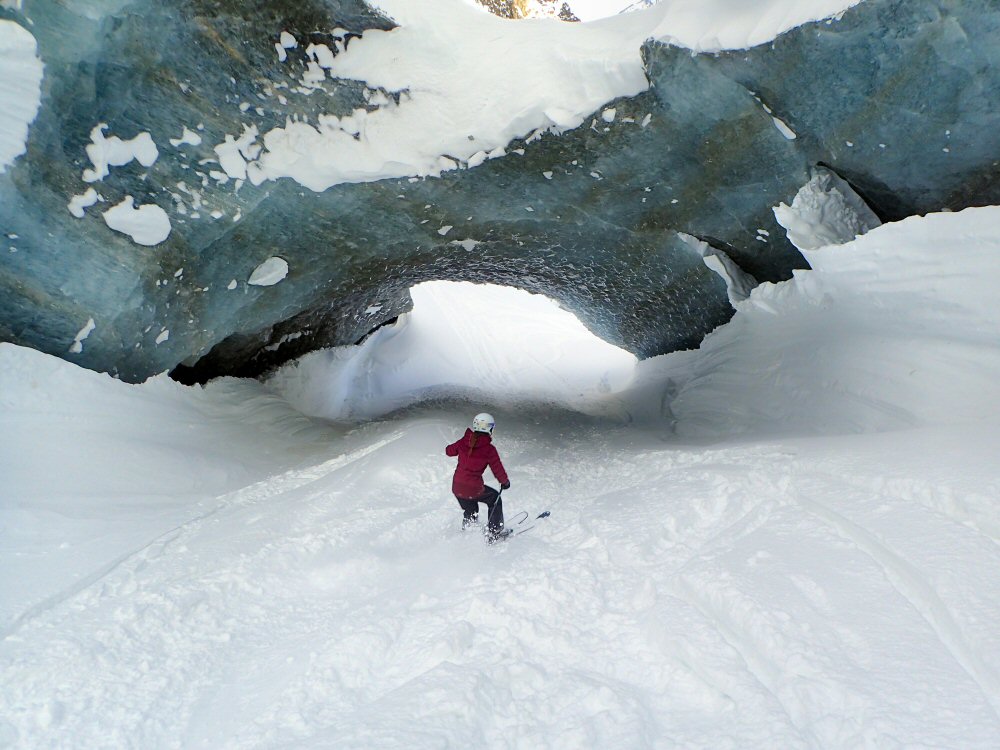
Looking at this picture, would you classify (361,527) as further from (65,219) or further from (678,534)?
(65,219)

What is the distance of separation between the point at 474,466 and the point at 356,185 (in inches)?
129

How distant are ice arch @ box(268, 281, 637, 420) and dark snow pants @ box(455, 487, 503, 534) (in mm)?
5384

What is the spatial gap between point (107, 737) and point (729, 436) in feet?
20.0

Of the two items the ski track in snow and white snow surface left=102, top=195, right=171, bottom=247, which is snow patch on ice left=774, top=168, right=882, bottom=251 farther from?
white snow surface left=102, top=195, right=171, bottom=247

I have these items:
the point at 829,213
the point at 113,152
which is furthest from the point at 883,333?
the point at 113,152

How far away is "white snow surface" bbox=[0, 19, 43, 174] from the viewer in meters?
4.93

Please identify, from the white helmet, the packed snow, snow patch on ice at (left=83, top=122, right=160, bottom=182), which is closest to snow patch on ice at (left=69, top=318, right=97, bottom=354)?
the packed snow

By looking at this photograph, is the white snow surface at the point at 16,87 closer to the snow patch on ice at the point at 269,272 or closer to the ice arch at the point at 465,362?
the snow patch on ice at the point at 269,272

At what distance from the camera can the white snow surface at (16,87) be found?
16.2 ft

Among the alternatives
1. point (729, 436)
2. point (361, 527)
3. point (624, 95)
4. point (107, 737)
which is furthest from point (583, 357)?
point (107, 737)

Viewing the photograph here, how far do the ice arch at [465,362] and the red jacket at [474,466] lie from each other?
5422 mm

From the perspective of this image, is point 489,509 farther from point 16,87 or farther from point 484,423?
point 16,87

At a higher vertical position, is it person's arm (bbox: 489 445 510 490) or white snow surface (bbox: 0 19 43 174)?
white snow surface (bbox: 0 19 43 174)

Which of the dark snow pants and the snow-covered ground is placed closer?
the snow-covered ground
